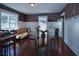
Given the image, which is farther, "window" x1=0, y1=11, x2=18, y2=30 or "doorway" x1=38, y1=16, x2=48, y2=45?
"doorway" x1=38, y1=16, x2=48, y2=45

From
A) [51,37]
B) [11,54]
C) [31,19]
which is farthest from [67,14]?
[11,54]

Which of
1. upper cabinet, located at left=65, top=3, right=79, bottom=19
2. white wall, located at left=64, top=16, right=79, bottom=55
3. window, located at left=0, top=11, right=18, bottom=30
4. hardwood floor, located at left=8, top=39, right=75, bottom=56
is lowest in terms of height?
hardwood floor, located at left=8, top=39, right=75, bottom=56

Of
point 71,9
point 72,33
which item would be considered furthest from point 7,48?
point 71,9

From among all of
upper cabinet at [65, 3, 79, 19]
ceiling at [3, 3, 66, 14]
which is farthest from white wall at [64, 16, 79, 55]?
ceiling at [3, 3, 66, 14]

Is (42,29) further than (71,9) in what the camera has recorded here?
Yes

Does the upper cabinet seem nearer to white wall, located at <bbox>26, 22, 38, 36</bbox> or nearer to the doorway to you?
the doorway

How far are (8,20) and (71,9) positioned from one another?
3.51 feet

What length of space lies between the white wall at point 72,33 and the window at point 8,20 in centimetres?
87

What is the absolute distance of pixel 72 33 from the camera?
79.9 inches

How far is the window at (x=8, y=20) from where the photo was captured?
1984 millimetres

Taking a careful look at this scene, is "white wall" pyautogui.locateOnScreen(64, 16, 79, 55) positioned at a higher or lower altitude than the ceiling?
lower

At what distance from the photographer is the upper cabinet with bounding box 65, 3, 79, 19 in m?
1.94

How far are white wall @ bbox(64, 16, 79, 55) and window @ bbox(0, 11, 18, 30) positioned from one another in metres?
0.87

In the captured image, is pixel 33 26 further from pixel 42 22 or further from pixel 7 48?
pixel 7 48
